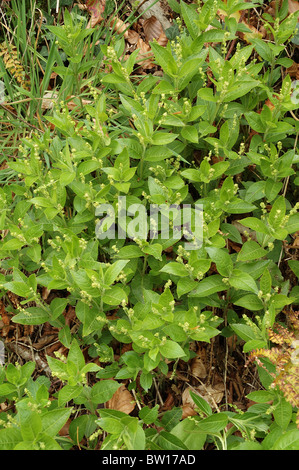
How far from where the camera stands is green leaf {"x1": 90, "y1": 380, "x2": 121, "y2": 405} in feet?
6.55

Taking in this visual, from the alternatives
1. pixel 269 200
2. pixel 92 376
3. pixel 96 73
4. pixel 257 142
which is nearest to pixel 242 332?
pixel 269 200

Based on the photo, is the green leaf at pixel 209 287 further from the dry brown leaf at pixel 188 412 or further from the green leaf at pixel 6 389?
the green leaf at pixel 6 389

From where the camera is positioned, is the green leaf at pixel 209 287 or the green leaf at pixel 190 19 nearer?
the green leaf at pixel 209 287

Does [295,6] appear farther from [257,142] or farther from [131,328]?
[131,328]

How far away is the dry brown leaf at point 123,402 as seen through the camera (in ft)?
7.50

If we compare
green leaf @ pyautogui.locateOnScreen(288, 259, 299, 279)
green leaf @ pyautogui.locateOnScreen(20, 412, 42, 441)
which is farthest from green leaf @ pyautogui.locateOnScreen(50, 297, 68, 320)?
green leaf @ pyautogui.locateOnScreen(288, 259, 299, 279)

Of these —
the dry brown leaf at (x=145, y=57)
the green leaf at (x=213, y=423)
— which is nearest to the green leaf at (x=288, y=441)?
the green leaf at (x=213, y=423)

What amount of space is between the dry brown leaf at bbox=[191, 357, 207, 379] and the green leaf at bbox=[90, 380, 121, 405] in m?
0.60

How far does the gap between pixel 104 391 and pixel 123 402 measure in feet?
1.22

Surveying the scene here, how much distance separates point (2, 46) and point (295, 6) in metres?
2.25

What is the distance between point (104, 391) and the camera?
2.00 metres

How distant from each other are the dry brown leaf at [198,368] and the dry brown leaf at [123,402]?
0.38 metres

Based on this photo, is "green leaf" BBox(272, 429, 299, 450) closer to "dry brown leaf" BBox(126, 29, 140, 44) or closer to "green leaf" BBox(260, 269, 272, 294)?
"green leaf" BBox(260, 269, 272, 294)

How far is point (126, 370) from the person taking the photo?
6.91 feet
